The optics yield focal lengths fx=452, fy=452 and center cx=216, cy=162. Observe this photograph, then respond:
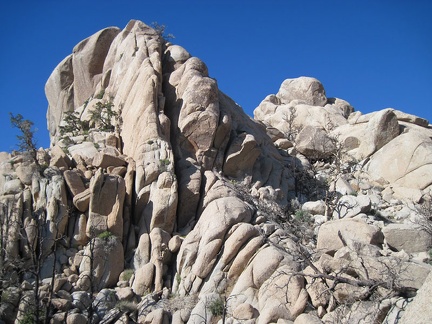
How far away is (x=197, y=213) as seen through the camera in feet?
86.9

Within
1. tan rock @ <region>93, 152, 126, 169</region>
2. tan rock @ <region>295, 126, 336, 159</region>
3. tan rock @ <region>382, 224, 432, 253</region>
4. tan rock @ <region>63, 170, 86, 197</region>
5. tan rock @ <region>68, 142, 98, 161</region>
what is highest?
tan rock @ <region>295, 126, 336, 159</region>

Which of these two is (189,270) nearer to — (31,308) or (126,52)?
(31,308)

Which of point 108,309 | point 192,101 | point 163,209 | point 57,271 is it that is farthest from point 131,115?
point 108,309

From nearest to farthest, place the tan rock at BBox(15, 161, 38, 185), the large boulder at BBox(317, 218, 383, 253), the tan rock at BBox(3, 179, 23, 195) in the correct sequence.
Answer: the large boulder at BBox(317, 218, 383, 253) < the tan rock at BBox(3, 179, 23, 195) < the tan rock at BBox(15, 161, 38, 185)

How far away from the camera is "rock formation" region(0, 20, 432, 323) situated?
763 inches

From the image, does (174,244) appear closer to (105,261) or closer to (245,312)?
(105,261)

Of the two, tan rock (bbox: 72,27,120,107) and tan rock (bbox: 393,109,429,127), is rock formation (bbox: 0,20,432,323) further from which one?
tan rock (bbox: 72,27,120,107)

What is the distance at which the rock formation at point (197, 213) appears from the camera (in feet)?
63.6

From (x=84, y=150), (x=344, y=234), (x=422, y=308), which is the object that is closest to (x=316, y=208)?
(x=344, y=234)

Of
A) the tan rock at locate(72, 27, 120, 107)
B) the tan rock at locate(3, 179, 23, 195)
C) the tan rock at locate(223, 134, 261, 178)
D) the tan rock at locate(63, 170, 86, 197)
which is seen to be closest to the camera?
the tan rock at locate(3, 179, 23, 195)

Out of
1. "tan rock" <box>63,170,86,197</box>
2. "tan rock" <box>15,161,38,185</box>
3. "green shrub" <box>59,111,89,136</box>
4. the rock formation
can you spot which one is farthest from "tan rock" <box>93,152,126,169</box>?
"green shrub" <box>59,111,89,136</box>

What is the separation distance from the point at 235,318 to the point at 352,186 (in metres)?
18.8

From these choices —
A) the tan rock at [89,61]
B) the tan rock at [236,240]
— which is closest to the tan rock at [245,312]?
the tan rock at [236,240]

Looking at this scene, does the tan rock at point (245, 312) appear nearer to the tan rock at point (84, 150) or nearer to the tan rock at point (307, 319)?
the tan rock at point (307, 319)
